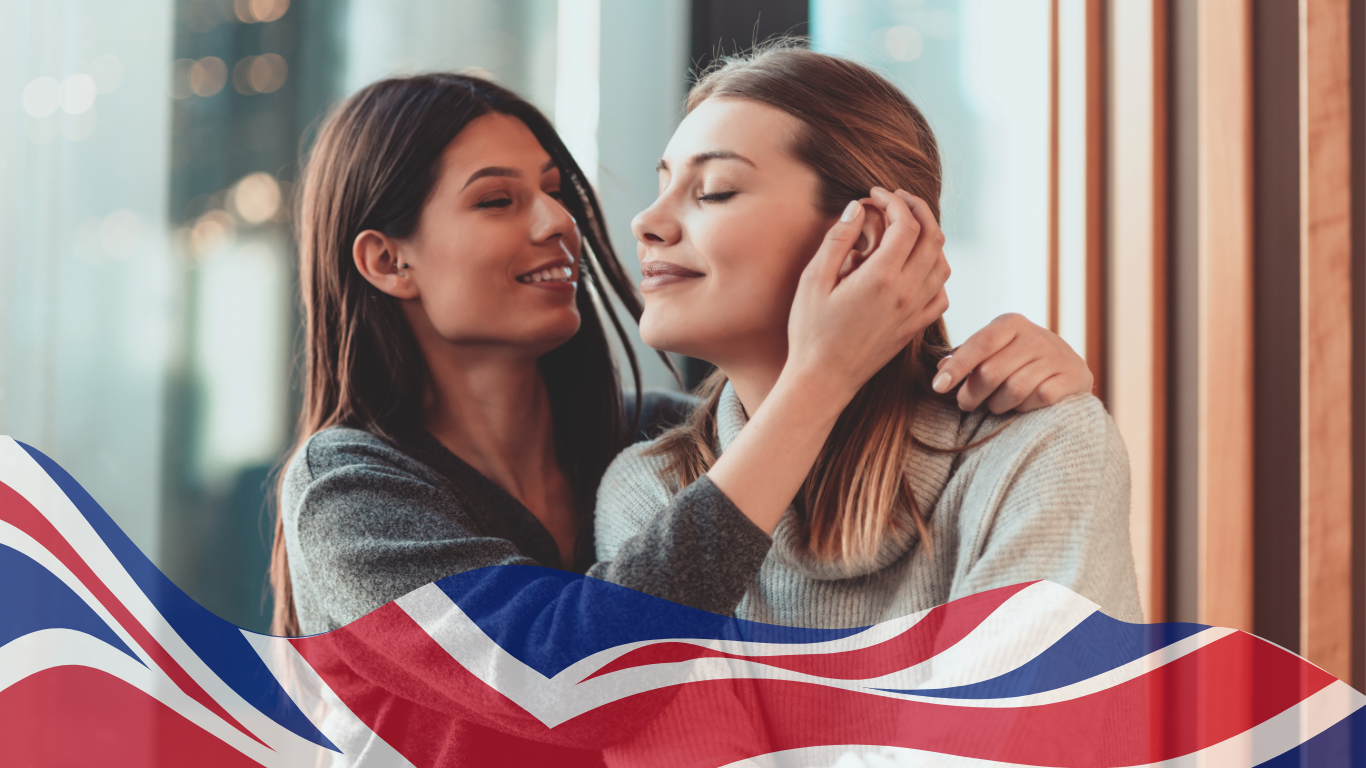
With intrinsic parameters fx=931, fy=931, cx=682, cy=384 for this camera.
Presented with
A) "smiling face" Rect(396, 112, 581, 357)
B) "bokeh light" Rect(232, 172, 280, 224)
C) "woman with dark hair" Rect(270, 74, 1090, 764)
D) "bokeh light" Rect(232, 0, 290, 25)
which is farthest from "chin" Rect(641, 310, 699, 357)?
"bokeh light" Rect(232, 0, 290, 25)

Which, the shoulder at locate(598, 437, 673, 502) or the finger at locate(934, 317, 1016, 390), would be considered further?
the shoulder at locate(598, 437, 673, 502)

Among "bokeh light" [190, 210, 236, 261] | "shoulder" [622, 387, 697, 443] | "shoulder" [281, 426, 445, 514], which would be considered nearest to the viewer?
"shoulder" [281, 426, 445, 514]

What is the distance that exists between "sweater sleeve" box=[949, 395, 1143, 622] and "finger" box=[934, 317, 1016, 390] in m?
0.06

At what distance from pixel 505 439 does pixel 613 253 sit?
0.29 meters

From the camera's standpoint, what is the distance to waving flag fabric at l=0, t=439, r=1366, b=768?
28.6 inches

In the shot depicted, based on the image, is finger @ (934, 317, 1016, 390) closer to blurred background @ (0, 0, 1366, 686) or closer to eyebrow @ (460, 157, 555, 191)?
blurred background @ (0, 0, 1366, 686)

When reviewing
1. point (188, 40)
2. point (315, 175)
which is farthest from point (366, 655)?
point (188, 40)

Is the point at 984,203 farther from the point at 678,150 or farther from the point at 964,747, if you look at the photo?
the point at 964,747

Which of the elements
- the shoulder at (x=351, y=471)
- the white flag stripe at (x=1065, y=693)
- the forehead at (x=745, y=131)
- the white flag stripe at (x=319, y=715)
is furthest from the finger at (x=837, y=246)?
the white flag stripe at (x=319, y=715)

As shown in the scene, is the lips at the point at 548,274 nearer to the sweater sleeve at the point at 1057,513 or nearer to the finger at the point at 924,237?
the finger at the point at 924,237

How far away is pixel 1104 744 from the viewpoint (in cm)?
77

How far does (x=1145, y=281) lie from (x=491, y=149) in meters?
0.74

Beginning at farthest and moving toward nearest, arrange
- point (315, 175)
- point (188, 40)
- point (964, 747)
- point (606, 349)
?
1. point (188, 40)
2. point (606, 349)
3. point (315, 175)
4. point (964, 747)

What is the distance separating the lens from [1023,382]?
0.80m
